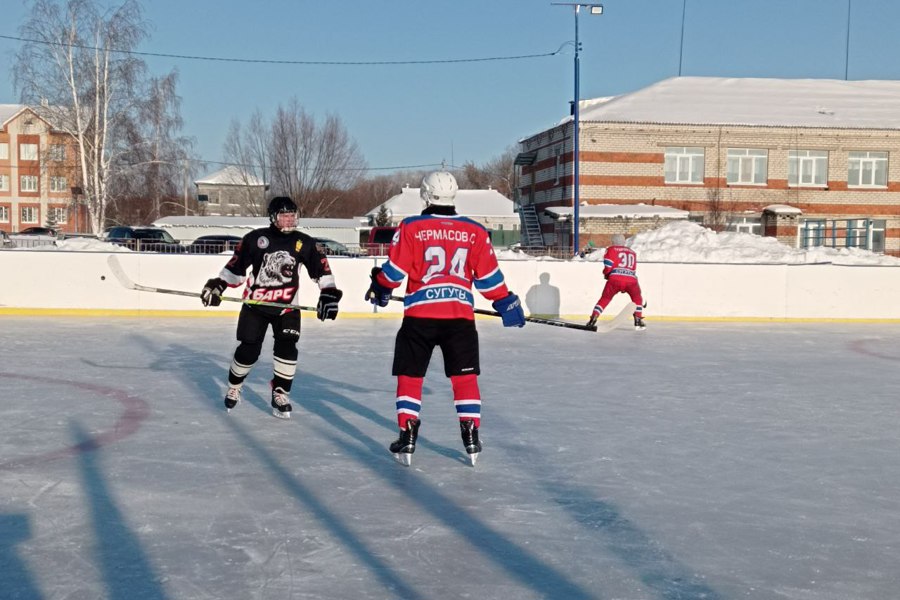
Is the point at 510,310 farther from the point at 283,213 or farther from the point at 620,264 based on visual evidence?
the point at 620,264

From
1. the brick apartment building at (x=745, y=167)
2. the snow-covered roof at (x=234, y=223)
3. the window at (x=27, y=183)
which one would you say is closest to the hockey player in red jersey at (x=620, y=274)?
the brick apartment building at (x=745, y=167)

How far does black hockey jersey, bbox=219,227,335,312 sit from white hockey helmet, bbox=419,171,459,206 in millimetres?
1222

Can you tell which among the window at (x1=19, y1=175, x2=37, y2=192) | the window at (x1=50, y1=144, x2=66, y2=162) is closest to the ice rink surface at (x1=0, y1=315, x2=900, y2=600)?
the window at (x1=50, y1=144, x2=66, y2=162)

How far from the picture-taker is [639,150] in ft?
86.2

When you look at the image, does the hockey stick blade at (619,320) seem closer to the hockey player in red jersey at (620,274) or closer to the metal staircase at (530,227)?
the hockey player in red jersey at (620,274)

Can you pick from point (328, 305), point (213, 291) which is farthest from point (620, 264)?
point (213, 291)

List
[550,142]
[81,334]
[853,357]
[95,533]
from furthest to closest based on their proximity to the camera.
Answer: [550,142] → [81,334] → [853,357] → [95,533]

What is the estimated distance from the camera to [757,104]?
28.2 metres

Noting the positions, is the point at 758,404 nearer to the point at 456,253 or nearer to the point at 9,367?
the point at 456,253

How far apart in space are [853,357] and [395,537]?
21.8 feet

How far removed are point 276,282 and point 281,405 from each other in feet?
2.25

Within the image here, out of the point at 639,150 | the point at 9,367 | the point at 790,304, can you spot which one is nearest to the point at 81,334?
the point at 9,367

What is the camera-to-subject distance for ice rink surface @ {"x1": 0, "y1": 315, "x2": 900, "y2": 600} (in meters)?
2.64

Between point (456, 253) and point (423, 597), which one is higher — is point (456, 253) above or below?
above
